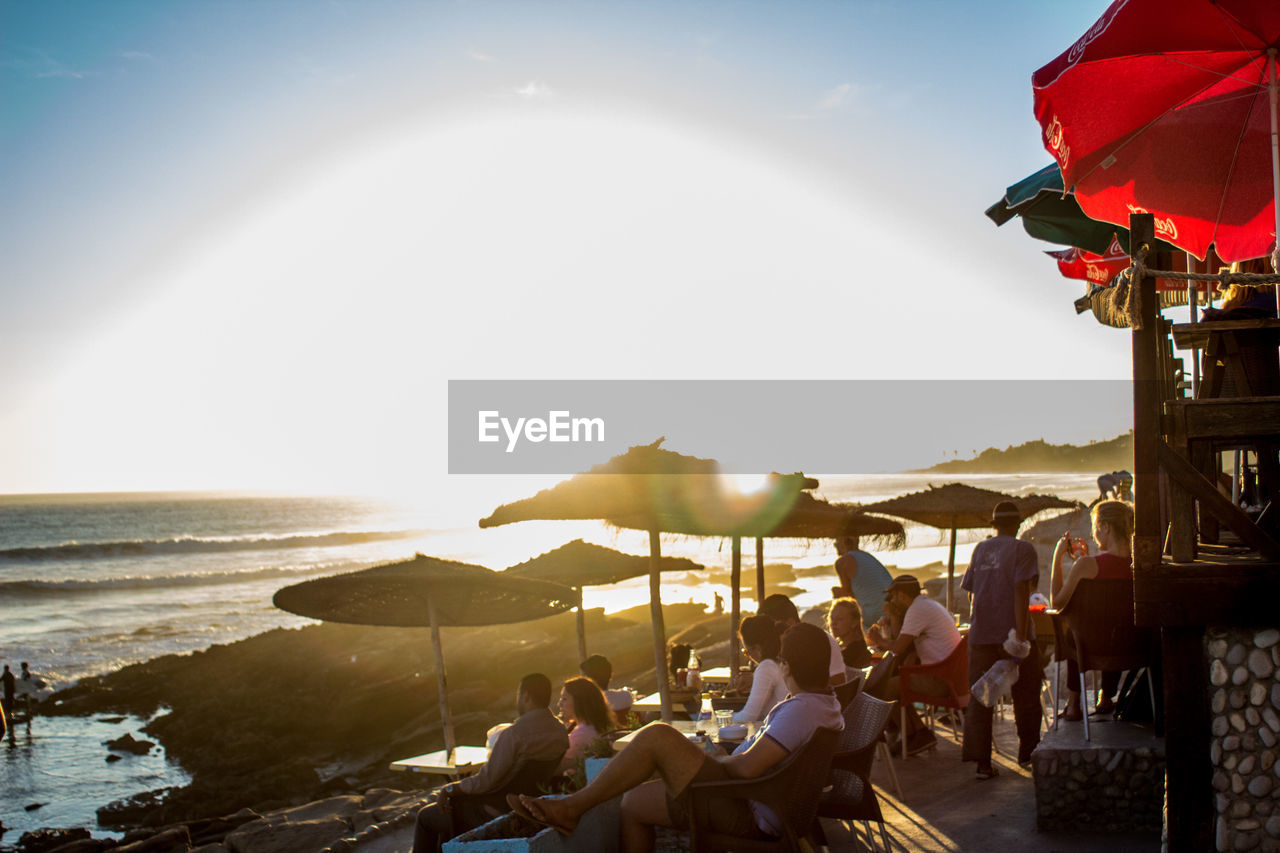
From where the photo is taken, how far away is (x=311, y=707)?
21.2m

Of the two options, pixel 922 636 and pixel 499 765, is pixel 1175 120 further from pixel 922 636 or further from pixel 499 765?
pixel 499 765

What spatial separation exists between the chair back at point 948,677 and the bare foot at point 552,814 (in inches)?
154

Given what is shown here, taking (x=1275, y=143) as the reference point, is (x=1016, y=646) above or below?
below

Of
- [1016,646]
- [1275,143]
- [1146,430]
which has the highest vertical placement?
[1275,143]

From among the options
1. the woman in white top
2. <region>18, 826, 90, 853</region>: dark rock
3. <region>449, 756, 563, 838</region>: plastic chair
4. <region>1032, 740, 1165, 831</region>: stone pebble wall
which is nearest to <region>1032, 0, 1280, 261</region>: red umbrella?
<region>1032, 740, 1165, 831</region>: stone pebble wall

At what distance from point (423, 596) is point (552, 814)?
521 centimetres

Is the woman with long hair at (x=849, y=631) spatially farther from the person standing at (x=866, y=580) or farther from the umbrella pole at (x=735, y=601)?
the umbrella pole at (x=735, y=601)

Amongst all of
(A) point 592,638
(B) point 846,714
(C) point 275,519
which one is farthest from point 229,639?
(C) point 275,519

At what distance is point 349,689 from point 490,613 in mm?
13006

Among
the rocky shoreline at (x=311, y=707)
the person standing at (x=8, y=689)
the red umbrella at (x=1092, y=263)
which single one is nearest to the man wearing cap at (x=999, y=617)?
the red umbrella at (x=1092, y=263)

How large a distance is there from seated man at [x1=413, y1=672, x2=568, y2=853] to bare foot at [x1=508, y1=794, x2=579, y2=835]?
91 centimetres

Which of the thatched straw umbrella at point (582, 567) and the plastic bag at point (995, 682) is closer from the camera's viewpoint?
the plastic bag at point (995, 682)

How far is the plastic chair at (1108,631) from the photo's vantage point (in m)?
5.48

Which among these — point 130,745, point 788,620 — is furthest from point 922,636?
point 130,745
